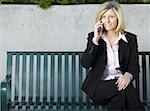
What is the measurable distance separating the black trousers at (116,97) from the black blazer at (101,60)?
0.09 meters

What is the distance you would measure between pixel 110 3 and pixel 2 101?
1.50 metres

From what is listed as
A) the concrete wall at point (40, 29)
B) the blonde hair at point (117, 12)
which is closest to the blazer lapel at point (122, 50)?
the blonde hair at point (117, 12)

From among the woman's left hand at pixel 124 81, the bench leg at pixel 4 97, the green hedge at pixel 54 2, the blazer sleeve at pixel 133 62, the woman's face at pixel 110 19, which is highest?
the green hedge at pixel 54 2

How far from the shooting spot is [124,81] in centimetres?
428

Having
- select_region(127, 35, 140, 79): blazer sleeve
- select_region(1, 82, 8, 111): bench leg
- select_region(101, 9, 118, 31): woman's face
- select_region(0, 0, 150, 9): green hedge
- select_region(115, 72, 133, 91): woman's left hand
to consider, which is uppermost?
select_region(0, 0, 150, 9): green hedge

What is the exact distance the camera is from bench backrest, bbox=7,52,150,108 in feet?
16.5

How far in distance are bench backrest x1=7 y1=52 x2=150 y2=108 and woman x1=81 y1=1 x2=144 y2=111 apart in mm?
603

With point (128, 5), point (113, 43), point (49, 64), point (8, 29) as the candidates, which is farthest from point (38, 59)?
point (128, 5)

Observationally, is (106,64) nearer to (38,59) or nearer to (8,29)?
(38,59)

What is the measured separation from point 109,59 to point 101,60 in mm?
85

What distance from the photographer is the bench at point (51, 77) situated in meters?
5.00

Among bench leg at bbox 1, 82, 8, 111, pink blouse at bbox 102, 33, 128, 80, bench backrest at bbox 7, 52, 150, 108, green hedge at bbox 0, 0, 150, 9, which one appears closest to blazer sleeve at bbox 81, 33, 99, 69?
pink blouse at bbox 102, 33, 128, 80

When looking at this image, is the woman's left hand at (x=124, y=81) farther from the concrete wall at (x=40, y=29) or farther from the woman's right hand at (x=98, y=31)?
the concrete wall at (x=40, y=29)

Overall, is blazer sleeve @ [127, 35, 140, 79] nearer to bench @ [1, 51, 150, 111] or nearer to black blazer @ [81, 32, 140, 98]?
black blazer @ [81, 32, 140, 98]
